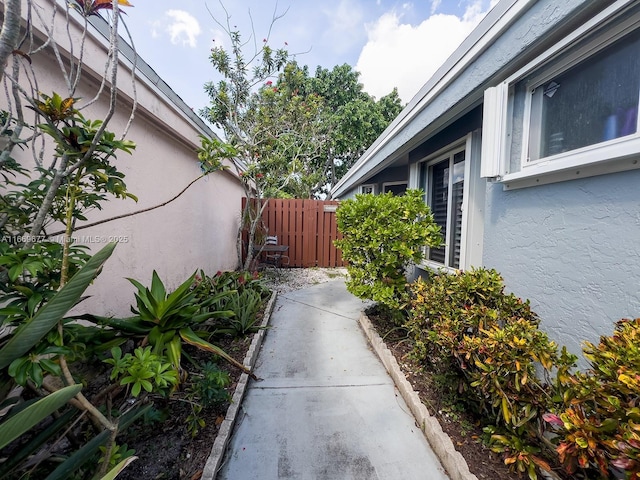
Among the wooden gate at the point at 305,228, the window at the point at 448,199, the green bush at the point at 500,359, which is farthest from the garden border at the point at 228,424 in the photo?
the wooden gate at the point at 305,228

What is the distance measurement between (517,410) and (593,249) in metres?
1.13

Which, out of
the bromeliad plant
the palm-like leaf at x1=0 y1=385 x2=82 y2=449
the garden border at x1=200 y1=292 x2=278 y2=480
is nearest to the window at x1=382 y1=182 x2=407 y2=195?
the garden border at x1=200 y1=292 x2=278 y2=480

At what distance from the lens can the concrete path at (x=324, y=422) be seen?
1736 millimetres

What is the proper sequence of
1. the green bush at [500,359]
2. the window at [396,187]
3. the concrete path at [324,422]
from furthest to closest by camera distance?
the window at [396,187] → the concrete path at [324,422] → the green bush at [500,359]

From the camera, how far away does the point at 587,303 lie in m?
1.72

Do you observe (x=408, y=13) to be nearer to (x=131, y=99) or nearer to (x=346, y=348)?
(x=131, y=99)

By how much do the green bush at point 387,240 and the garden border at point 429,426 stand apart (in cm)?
65

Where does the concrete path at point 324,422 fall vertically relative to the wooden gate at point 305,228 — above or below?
below

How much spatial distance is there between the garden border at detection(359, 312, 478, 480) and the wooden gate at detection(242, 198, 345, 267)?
5.56m

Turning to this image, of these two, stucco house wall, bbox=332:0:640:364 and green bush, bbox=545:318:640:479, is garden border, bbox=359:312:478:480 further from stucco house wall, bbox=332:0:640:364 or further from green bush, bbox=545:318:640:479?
stucco house wall, bbox=332:0:640:364

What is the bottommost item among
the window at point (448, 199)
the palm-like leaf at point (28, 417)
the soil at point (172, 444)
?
the soil at point (172, 444)

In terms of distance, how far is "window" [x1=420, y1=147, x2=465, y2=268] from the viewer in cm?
363

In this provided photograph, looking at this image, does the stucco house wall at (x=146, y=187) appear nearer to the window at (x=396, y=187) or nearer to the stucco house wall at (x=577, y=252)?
the stucco house wall at (x=577, y=252)

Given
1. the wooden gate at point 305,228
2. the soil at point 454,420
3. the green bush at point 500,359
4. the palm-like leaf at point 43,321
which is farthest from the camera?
the wooden gate at point 305,228
